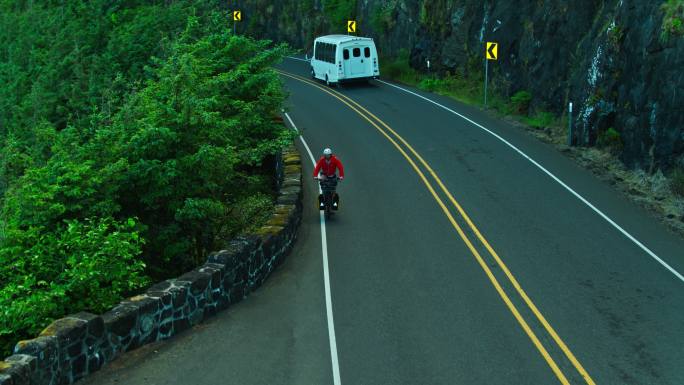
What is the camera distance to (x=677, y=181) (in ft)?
72.0

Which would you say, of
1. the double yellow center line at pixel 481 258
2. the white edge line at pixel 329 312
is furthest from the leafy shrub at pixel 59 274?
the double yellow center line at pixel 481 258

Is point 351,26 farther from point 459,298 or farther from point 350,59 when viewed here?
point 459,298

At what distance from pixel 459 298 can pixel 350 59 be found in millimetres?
27165

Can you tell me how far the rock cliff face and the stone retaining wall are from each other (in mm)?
12547

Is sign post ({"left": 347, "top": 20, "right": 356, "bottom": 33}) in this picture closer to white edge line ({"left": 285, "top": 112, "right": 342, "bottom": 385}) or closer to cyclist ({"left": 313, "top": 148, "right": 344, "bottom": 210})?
white edge line ({"left": 285, "top": 112, "right": 342, "bottom": 385})

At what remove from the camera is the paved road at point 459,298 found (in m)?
12.5

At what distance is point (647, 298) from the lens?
1538 centimetres

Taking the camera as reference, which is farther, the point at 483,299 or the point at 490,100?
the point at 490,100

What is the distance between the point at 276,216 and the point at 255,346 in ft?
16.9

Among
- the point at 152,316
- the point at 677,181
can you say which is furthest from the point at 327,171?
the point at 677,181

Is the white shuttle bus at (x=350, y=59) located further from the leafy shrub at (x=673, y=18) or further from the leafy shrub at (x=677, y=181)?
the leafy shrub at (x=677, y=181)

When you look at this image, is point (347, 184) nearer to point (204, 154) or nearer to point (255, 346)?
point (204, 154)

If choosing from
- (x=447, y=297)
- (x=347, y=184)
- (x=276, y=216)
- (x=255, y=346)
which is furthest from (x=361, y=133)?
(x=255, y=346)

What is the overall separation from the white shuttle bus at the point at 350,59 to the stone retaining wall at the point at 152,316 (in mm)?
23483
